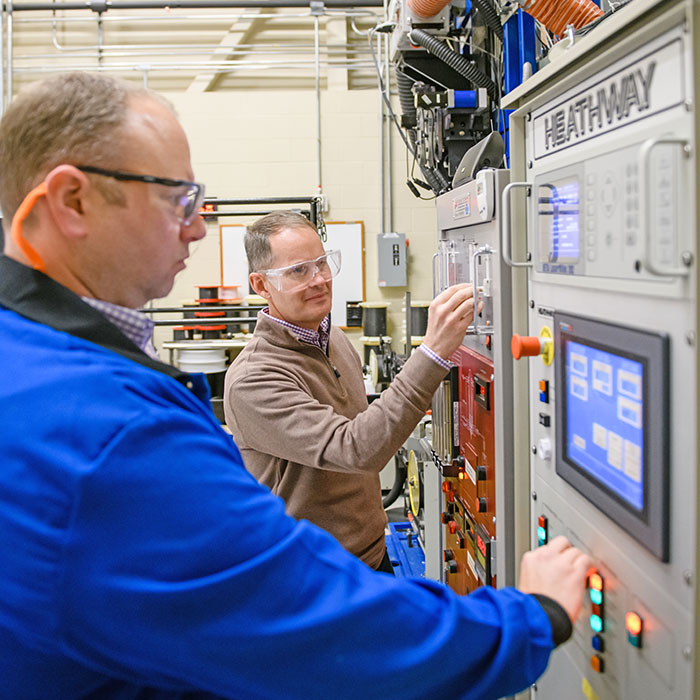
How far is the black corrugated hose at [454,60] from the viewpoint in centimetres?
265

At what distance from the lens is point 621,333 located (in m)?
1.06

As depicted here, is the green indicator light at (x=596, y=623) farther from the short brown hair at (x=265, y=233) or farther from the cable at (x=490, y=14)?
the cable at (x=490, y=14)

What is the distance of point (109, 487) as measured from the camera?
739 millimetres

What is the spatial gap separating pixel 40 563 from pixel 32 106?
0.52m

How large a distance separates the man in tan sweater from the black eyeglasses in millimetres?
795

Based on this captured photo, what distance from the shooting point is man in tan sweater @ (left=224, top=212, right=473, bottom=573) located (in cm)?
164

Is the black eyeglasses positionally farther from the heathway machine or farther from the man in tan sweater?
the man in tan sweater

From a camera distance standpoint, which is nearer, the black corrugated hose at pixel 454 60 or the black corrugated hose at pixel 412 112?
the black corrugated hose at pixel 454 60

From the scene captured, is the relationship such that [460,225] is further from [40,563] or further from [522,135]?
[40,563]

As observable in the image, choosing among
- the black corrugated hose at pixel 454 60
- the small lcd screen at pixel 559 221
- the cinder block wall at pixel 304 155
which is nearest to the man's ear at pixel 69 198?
the small lcd screen at pixel 559 221

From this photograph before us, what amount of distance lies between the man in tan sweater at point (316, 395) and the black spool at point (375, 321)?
373cm

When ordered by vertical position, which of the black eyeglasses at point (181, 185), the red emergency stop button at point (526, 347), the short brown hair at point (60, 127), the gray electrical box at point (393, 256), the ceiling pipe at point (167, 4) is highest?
the ceiling pipe at point (167, 4)

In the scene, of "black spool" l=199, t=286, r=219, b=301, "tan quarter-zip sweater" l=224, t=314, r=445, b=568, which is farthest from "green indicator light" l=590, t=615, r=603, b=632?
"black spool" l=199, t=286, r=219, b=301

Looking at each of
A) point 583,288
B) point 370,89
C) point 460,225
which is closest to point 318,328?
point 460,225
